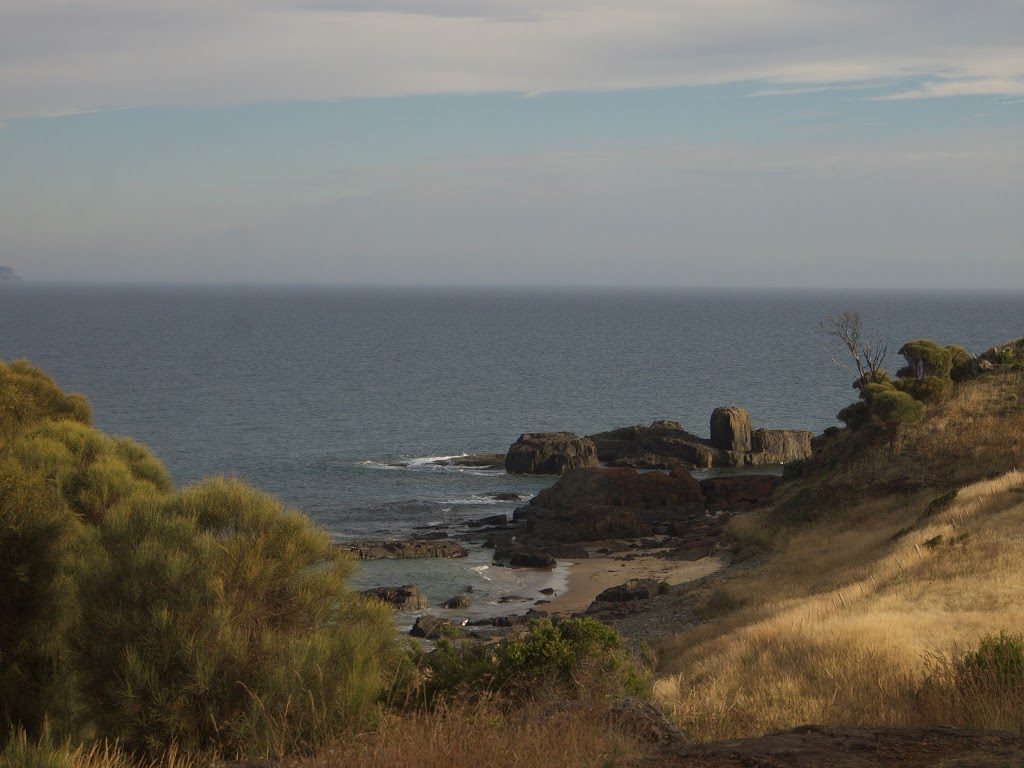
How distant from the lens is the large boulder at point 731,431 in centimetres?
7100

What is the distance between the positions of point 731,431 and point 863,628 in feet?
182

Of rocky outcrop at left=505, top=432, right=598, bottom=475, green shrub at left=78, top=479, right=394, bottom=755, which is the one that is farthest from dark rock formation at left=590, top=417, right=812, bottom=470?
green shrub at left=78, top=479, right=394, bottom=755

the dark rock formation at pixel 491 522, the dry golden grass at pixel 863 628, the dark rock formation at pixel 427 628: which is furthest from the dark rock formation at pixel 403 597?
the dark rock formation at pixel 491 522

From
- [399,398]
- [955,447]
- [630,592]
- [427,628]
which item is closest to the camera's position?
[427,628]

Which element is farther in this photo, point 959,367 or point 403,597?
point 959,367

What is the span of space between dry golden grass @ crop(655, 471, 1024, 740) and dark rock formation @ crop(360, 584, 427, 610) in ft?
40.6

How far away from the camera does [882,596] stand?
21.5m

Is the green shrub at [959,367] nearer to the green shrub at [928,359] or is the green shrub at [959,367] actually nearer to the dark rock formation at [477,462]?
the green shrub at [928,359]

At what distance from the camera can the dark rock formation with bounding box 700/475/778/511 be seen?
5556 centimetres

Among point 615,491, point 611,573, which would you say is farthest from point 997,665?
point 615,491

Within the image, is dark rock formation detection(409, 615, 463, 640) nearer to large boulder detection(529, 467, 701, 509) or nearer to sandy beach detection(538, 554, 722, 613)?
sandy beach detection(538, 554, 722, 613)

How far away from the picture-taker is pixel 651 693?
13.1 m

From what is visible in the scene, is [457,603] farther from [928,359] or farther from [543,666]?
[928,359]

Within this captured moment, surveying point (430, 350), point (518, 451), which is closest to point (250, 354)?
point (430, 350)
